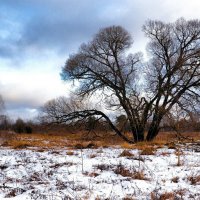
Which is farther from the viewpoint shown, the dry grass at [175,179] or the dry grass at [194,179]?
the dry grass at [175,179]

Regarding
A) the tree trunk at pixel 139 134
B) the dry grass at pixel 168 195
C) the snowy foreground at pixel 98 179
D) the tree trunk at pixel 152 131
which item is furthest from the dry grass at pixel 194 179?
the tree trunk at pixel 139 134

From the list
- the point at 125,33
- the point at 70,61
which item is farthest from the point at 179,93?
the point at 70,61

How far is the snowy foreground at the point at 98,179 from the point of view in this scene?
20.1ft

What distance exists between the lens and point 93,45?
77.0 ft

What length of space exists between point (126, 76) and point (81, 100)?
3.34 metres

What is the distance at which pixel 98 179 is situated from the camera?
732 centimetres

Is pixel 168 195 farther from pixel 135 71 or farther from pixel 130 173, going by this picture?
pixel 135 71

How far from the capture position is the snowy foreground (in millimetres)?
6133

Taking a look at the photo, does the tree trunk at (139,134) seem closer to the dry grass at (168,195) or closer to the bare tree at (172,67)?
the bare tree at (172,67)

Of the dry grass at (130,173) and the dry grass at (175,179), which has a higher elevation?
the dry grass at (130,173)

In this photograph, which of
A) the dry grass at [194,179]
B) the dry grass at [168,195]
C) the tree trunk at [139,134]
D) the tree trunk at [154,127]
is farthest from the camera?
the tree trunk at [139,134]

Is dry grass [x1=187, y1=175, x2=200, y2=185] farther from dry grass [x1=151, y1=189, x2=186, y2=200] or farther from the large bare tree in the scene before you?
the large bare tree

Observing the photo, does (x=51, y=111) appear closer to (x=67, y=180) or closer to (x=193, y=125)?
(x=193, y=125)

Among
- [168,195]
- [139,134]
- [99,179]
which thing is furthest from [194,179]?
[139,134]
